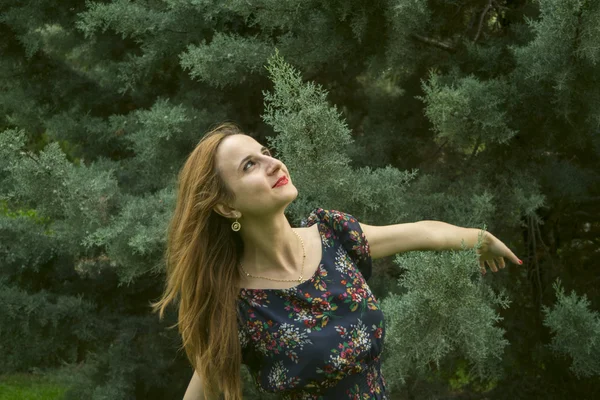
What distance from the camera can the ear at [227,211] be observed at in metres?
2.12

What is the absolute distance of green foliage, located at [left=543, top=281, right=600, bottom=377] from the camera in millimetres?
3520

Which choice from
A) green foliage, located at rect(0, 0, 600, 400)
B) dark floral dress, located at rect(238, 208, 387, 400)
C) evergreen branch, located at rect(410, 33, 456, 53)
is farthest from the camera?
evergreen branch, located at rect(410, 33, 456, 53)

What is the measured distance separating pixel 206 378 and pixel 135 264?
5.98ft

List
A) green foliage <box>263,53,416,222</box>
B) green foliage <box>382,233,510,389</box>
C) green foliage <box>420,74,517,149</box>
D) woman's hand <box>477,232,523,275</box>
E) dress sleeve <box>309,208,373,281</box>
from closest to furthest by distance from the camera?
dress sleeve <box>309,208,373,281</box> → woman's hand <box>477,232,523,275</box> → green foliage <box>382,233,510,389</box> → green foliage <box>263,53,416,222</box> → green foliage <box>420,74,517,149</box>

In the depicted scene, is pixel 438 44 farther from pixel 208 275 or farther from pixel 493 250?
pixel 208 275

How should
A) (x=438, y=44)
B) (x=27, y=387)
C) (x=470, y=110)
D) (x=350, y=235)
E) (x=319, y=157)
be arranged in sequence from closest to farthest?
(x=350, y=235) < (x=319, y=157) < (x=470, y=110) < (x=438, y=44) < (x=27, y=387)

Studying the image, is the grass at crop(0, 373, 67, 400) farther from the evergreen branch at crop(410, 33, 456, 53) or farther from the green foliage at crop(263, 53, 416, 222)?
the evergreen branch at crop(410, 33, 456, 53)

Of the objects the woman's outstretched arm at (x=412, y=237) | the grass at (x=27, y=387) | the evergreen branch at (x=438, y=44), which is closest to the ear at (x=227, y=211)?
the woman's outstretched arm at (x=412, y=237)

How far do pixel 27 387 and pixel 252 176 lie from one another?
5171 mm

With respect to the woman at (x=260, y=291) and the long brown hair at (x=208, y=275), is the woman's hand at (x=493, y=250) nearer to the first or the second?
the woman at (x=260, y=291)

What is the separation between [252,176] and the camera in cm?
207

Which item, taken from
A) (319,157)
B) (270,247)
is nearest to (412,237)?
(270,247)

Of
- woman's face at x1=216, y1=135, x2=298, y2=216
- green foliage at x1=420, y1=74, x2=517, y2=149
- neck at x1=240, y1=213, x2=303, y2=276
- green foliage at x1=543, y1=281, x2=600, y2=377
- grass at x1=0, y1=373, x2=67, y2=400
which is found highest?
woman's face at x1=216, y1=135, x2=298, y2=216

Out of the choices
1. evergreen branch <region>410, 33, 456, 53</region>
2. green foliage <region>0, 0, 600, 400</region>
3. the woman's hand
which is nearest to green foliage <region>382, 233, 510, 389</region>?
green foliage <region>0, 0, 600, 400</region>
